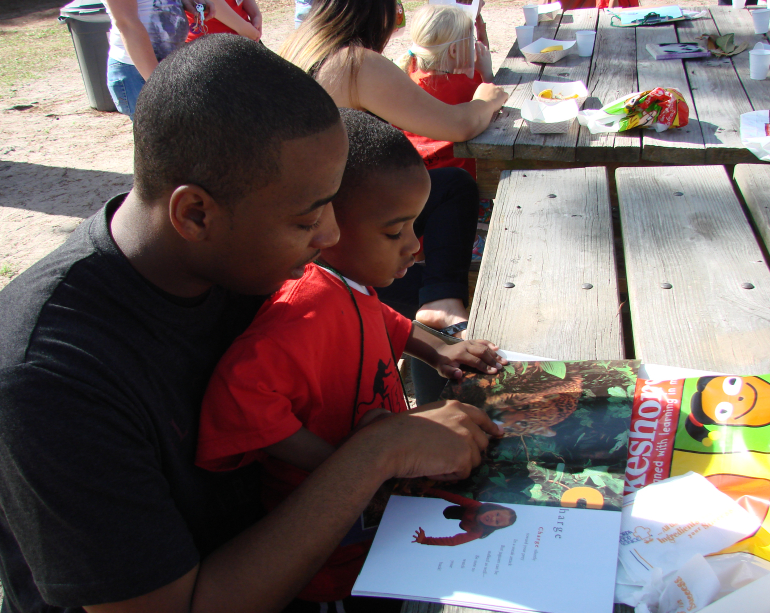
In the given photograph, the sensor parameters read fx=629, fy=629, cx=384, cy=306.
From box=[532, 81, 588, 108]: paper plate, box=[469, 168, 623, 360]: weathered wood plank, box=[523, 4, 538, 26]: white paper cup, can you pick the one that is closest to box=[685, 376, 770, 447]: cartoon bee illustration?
box=[469, 168, 623, 360]: weathered wood plank

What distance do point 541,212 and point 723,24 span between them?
2.60 m

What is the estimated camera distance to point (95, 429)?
0.75m

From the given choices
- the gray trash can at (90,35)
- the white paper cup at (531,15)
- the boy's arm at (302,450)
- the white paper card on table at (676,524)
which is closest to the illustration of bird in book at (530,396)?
the white paper card on table at (676,524)

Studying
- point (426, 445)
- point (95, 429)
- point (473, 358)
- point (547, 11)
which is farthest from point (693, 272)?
point (547, 11)

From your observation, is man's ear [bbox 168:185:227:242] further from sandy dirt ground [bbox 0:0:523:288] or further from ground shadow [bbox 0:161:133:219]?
ground shadow [bbox 0:161:133:219]

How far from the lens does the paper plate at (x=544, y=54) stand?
300cm

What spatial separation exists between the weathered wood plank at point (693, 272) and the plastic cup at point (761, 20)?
1956 millimetres

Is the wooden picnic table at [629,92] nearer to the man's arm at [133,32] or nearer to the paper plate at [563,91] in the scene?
the paper plate at [563,91]

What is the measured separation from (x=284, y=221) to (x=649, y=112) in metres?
1.62

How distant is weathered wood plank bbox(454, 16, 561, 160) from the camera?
2182 mm

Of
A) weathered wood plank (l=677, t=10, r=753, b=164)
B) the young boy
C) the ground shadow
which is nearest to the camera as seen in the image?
the young boy

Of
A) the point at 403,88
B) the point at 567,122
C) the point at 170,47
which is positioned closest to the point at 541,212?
the point at 567,122

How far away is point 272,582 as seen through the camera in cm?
81

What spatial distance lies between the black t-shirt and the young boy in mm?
68
